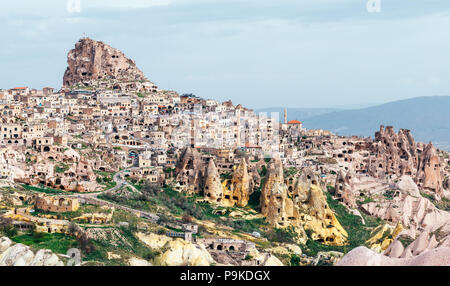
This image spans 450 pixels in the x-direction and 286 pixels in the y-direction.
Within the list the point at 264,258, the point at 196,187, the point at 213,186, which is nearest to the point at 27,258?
the point at 264,258

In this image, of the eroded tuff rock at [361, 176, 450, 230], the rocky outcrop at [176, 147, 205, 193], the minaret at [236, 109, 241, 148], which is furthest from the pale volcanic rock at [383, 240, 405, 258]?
the minaret at [236, 109, 241, 148]

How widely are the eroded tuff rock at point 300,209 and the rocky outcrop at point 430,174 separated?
20206 mm

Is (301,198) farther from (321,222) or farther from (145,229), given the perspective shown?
(145,229)

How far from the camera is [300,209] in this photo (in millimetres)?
52719

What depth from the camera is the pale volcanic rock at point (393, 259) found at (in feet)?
53.8

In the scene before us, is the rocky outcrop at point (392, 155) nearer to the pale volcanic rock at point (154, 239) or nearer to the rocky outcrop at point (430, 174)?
the rocky outcrop at point (430, 174)

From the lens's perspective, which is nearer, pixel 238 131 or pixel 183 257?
pixel 183 257

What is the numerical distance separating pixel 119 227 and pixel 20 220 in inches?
206

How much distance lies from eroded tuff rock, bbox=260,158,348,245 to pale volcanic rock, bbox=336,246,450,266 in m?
32.0

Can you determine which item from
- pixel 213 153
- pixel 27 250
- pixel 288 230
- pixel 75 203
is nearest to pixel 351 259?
pixel 27 250

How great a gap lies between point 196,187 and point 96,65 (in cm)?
4500

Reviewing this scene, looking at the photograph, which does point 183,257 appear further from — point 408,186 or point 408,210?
point 408,186

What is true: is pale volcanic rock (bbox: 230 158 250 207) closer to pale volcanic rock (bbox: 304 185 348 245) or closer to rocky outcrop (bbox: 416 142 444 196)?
pale volcanic rock (bbox: 304 185 348 245)

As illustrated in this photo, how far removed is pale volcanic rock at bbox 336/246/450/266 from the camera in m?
16.4
